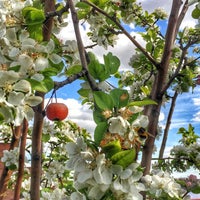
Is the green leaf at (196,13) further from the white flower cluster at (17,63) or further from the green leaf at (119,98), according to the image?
the green leaf at (119,98)

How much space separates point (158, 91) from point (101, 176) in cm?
139

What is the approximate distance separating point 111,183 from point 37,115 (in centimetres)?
92

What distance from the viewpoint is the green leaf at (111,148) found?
1023 millimetres

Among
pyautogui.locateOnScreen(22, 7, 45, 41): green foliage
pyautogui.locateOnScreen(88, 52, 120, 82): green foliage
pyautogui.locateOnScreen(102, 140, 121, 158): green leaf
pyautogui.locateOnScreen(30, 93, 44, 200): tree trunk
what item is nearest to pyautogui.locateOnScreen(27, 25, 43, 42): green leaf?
pyautogui.locateOnScreen(22, 7, 45, 41): green foliage

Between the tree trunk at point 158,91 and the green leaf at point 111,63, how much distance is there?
1.11 m

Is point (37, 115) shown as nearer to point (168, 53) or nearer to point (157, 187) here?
point (157, 187)

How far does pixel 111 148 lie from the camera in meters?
1.03

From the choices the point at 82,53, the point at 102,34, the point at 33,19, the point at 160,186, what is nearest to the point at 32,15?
the point at 33,19

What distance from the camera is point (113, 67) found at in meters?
1.22

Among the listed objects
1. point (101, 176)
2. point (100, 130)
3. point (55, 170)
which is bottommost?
point (101, 176)

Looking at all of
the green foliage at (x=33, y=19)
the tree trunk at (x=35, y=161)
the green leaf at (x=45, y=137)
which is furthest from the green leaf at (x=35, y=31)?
the green leaf at (x=45, y=137)

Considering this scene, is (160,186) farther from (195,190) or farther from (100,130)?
(100,130)

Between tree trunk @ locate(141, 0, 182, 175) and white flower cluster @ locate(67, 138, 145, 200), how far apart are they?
3.90ft

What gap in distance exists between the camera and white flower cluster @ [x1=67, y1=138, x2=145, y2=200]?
1.04m
